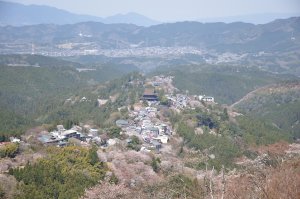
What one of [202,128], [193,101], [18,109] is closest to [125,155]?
[202,128]

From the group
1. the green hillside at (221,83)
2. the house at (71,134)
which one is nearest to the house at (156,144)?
the house at (71,134)

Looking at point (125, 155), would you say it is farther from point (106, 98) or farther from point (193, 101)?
point (106, 98)

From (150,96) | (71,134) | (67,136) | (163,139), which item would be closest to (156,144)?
(163,139)

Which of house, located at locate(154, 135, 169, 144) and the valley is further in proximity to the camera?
house, located at locate(154, 135, 169, 144)

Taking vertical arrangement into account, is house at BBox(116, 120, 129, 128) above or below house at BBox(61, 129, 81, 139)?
below

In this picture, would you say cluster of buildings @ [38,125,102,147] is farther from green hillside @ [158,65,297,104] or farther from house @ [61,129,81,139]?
green hillside @ [158,65,297,104]

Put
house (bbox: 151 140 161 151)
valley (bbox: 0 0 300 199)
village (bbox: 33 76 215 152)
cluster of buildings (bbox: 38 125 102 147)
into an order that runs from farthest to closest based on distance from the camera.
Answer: house (bbox: 151 140 161 151) < village (bbox: 33 76 215 152) < cluster of buildings (bbox: 38 125 102 147) < valley (bbox: 0 0 300 199)

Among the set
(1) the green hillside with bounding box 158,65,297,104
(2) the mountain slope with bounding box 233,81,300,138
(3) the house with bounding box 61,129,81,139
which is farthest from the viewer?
(1) the green hillside with bounding box 158,65,297,104

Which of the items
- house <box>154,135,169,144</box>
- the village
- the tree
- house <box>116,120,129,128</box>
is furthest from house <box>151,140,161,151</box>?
the tree
